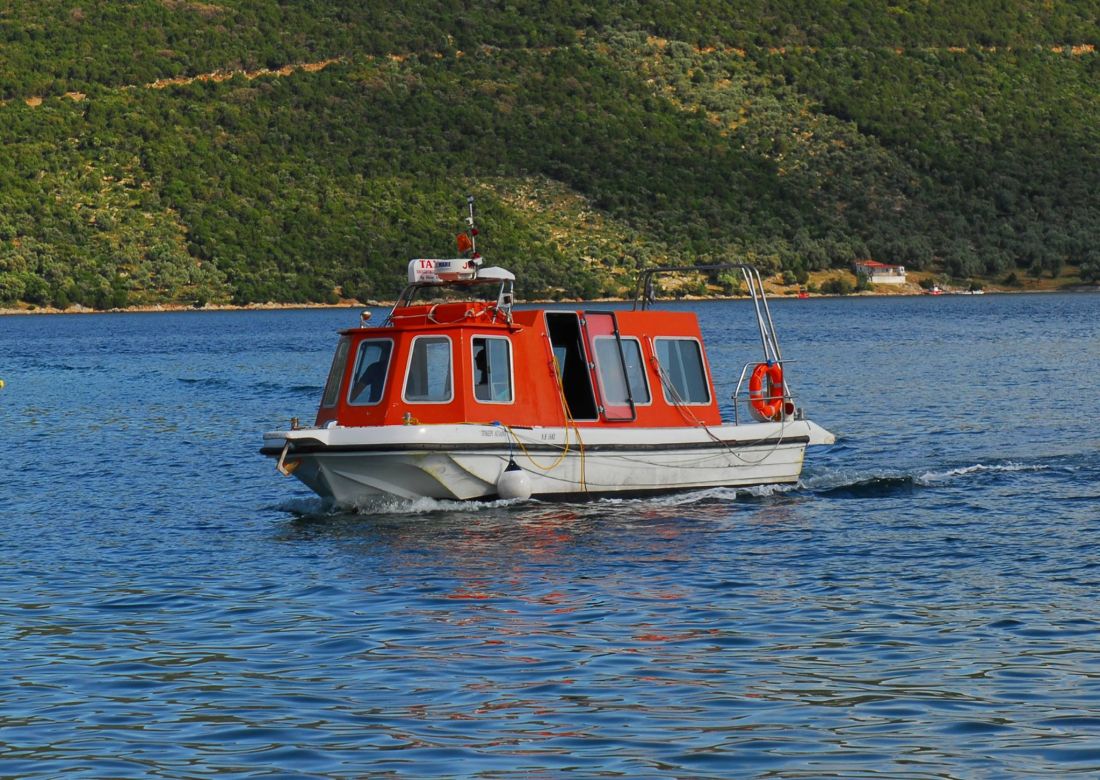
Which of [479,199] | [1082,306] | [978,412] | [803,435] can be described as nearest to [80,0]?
[479,199]

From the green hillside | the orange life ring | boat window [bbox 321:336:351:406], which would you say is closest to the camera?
boat window [bbox 321:336:351:406]

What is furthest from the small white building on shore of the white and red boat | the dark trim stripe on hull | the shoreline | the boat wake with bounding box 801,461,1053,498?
the dark trim stripe on hull

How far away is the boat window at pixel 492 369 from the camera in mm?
19906

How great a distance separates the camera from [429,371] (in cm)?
1981

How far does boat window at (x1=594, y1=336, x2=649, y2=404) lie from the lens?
20716 mm

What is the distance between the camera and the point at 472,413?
64.4ft

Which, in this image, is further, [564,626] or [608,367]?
[608,367]

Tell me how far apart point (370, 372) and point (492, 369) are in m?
1.50

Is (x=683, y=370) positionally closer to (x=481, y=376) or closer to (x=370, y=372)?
(x=481, y=376)

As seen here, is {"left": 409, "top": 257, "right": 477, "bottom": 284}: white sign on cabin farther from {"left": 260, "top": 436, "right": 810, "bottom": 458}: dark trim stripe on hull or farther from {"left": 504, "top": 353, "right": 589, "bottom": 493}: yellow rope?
{"left": 260, "top": 436, "right": 810, "bottom": 458}: dark trim stripe on hull

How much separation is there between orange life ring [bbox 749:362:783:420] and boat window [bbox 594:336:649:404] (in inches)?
68.8

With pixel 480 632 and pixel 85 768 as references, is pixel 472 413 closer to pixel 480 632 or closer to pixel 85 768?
pixel 480 632

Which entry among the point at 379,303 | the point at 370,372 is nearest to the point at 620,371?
the point at 370,372

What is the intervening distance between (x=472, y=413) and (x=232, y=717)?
9.25 m
